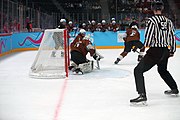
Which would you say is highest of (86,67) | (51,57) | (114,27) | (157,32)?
(114,27)

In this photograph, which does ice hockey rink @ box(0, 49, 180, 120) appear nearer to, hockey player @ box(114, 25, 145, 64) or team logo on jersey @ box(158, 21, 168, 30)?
team logo on jersey @ box(158, 21, 168, 30)

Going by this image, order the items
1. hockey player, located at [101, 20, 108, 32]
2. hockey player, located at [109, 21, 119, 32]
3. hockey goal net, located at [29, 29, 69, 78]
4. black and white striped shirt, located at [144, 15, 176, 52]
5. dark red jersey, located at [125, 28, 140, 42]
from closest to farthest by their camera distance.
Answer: black and white striped shirt, located at [144, 15, 176, 52], hockey goal net, located at [29, 29, 69, 78], dark red jersey, located at [125, 28, 140, 42], hockey player, located at [109, 21, 119, 32], hockey player, located at [101, 20, 108, 32]

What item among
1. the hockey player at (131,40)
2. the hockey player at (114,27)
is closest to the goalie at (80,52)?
the hockey player at (131,40)

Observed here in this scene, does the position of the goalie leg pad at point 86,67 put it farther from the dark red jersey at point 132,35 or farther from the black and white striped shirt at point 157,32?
the black and white striped shirt at point 157,32

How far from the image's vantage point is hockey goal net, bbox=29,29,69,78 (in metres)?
5.43

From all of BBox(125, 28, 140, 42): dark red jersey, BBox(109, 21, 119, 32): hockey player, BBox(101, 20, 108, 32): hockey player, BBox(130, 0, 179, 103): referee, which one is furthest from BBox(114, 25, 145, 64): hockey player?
BBox(101, 20, 108, 32): hockey player

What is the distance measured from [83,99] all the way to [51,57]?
2609 millimetres

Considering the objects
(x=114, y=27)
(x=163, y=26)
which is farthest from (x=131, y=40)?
(x=114, y=27)

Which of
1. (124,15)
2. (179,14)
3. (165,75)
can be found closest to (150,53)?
(165,75)

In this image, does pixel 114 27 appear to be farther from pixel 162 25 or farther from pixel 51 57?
pixel 162 25

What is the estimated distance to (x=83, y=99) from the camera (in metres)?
3.61

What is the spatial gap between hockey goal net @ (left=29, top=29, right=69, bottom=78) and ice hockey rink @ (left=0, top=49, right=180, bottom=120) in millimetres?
199

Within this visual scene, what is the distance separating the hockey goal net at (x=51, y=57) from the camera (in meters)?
5.43

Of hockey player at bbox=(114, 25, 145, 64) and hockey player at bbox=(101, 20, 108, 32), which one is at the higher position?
hockey player at bbox=(101, 20, 108, 32)
